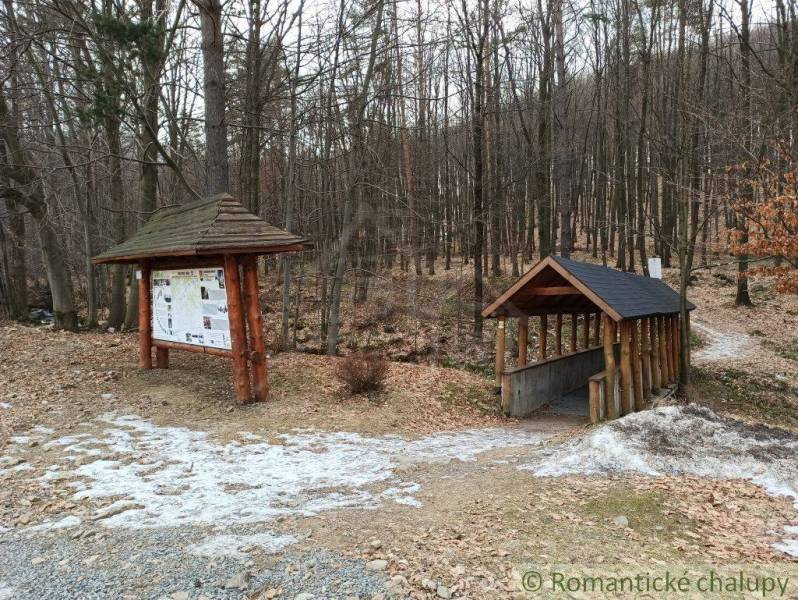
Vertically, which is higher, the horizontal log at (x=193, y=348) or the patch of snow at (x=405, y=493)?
Result: the horizontal log at (x=193, y=348)

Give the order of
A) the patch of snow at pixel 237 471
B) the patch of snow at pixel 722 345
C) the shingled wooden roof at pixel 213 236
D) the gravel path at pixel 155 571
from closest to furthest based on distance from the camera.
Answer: the gravel path at pixel 155 571 < the patch of snow at pixel 237 471 < the shingled wooden roof at pixel 213 236 < the patch of snow at pixel 722 345

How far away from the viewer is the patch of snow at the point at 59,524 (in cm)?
413

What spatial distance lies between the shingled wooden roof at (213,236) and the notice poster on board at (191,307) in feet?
1.83

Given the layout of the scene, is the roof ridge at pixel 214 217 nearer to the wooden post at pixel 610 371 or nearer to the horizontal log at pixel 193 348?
the horizontal log at pixel 193 348

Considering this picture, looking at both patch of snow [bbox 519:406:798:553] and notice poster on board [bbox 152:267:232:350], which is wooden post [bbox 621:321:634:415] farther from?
notice poster on board [bbox 152:267:232:350]

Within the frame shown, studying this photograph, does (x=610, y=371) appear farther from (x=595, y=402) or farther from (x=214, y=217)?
(x=214, y=217)

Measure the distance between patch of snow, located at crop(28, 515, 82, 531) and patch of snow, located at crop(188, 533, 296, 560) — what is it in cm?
117

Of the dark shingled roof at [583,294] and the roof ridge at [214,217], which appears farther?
the dark shingled roof at [583,294]

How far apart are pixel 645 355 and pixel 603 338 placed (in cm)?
91

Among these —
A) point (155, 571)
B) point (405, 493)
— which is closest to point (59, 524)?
point (155, 571)

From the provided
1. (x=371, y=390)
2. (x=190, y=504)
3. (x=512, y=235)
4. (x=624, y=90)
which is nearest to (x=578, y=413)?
(x=371, y=390)

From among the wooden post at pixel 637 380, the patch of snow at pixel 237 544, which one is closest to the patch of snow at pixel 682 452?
the patch of snow at pixel 237 544

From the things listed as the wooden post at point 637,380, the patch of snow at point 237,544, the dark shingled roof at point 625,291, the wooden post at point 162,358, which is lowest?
the wooden post at point 637,380

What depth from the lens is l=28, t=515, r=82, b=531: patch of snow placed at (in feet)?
13.6
